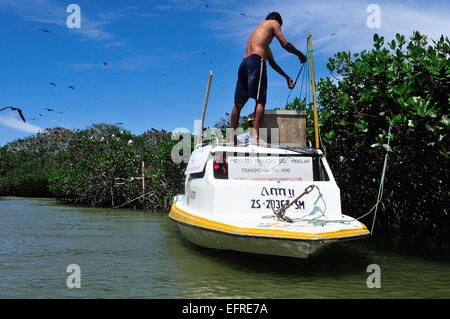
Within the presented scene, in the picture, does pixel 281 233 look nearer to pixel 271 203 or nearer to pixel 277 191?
pixel 271 203

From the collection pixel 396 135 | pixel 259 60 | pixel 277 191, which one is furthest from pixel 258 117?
pixel 396 135

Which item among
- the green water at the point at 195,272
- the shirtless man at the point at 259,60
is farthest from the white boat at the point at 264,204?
the shirtless man at the point at 259,60

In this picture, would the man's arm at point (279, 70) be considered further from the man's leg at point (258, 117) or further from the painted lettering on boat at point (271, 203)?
the painted lettering on boat at point (271, 203)

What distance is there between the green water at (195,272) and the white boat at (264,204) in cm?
40

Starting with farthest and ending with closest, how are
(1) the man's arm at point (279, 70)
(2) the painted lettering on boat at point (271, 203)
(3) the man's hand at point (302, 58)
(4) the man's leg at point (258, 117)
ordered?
1. (1) the man's arm at point (279, 70)
2. (3) the man's hand at point (302, 58)
3. (4) the man's leg at point (258, 117)
4. (2) the painted lettering on boat at point (271, 203)

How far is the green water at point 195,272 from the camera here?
5.77m

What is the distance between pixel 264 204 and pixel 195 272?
1.42 m

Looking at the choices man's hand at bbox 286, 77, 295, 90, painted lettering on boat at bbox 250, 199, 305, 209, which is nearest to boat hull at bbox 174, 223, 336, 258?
painted lettering on boat at bbox 250, 199, 305, 209

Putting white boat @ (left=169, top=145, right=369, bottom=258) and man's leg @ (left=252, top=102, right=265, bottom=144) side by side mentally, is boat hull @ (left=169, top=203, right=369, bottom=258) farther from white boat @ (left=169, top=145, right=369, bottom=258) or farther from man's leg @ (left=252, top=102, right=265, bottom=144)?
man's leg @ (left=252, top=102, right=265, bottom=144)

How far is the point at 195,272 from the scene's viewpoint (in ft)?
22.4

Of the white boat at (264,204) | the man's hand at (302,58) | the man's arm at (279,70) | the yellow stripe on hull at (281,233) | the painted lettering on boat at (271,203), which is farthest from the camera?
the man's arm at (279,70)
